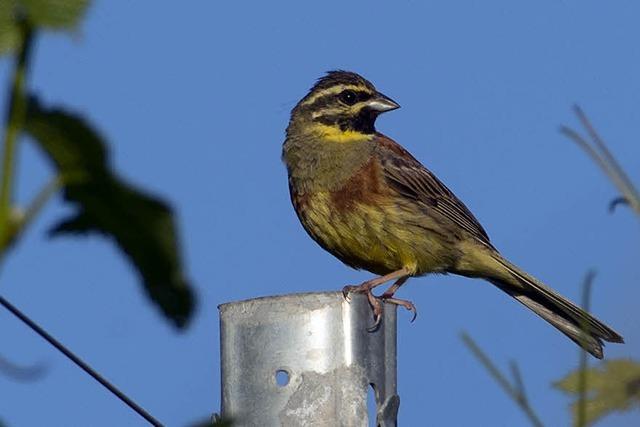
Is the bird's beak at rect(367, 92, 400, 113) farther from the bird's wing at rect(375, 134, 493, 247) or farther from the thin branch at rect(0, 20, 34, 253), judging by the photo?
the thin branch at rect(0, 20, 34, 253)

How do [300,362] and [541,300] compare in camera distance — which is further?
[541,300]

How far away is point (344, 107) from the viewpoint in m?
9.27

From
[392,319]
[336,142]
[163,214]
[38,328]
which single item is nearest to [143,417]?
[38,328]

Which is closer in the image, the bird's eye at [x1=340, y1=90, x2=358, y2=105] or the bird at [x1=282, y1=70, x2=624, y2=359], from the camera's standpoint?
the bird at [x1=282, y1=70, x2=624, y2=359]

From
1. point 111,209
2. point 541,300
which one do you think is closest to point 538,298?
point 541,300

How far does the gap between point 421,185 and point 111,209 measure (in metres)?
8.33

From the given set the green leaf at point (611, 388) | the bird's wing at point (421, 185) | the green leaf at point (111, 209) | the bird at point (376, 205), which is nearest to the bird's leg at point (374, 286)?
the bird at point (376, 205)

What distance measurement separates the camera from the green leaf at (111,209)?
2.65 ft

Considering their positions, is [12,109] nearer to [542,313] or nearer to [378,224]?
[378,224]

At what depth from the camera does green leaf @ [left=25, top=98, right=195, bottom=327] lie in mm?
807

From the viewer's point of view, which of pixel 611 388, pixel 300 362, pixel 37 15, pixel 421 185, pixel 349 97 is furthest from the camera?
pixel 349 97

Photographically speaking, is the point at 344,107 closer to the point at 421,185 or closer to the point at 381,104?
the point at 381,104

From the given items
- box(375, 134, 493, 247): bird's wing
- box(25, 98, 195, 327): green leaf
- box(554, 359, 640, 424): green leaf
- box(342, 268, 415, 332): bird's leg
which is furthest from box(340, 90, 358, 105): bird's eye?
box(25, 98, 195, 327): green leaf

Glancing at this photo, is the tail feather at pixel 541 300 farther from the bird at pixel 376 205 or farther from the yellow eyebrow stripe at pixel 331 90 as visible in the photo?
the yellow eyebrow stripe at pixel 331 90
